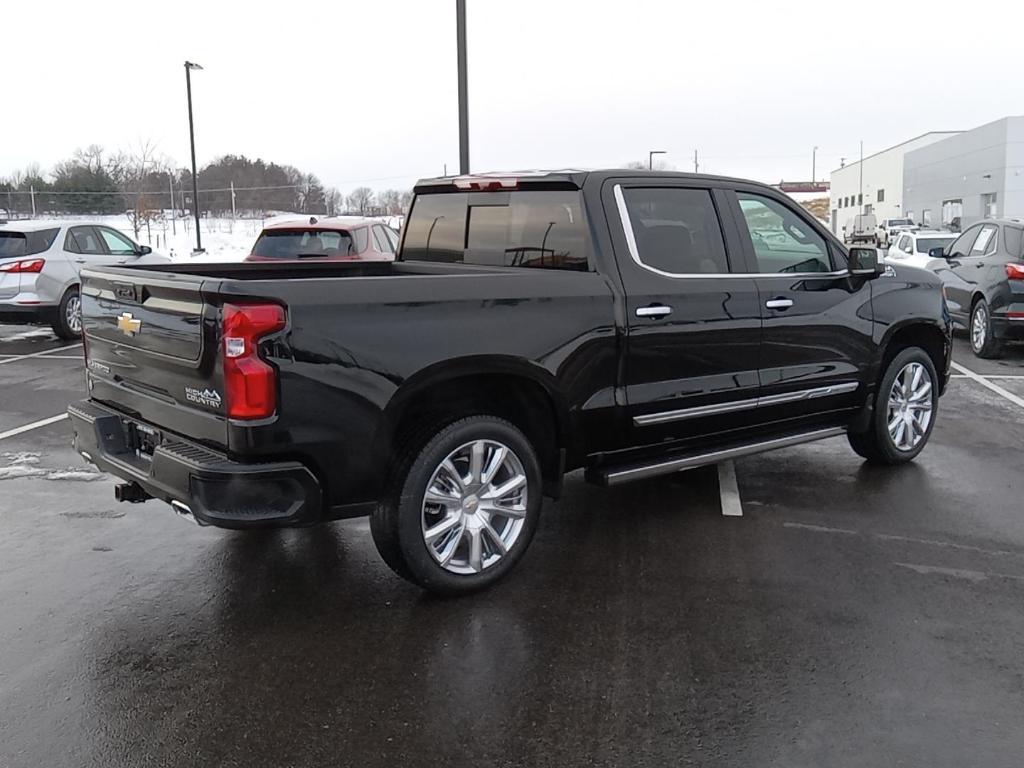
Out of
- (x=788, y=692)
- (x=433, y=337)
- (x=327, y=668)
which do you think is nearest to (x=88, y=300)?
(x=433, y=337)

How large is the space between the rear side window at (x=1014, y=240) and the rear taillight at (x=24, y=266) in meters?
12.6

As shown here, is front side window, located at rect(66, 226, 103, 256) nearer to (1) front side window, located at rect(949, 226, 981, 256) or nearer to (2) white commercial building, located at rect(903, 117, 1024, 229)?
(1) front side window, located at rect(949, 226, 981, 256)

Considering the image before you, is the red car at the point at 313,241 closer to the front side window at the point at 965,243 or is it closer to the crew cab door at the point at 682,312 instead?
the crew cab door at the point at 682,312

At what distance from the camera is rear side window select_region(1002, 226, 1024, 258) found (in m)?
11.1

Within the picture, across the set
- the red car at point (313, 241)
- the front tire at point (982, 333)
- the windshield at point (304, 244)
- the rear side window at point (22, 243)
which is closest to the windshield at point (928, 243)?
the front tire at point (982, 333)

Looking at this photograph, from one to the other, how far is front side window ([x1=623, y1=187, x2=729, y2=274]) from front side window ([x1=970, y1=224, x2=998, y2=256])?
8103 mm

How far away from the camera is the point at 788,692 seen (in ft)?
11.3

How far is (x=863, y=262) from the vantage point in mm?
5812

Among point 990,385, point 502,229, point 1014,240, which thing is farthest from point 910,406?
point 1014,240

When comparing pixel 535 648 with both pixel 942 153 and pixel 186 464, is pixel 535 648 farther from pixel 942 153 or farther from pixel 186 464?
pixel 942 153

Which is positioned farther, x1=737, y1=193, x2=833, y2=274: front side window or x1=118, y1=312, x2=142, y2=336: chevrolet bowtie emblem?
x1=737, y1=193, x2=833, y2=274: front side window

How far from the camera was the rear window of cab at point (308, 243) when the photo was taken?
37.9 feet

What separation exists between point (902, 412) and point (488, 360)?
3645mm

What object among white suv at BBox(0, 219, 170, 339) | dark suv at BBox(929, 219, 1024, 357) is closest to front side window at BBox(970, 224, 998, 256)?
dark suv at BBox(929, 219, 1024, 357)
